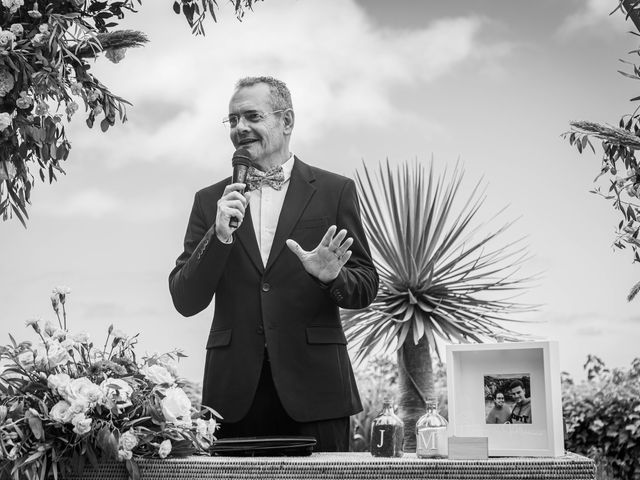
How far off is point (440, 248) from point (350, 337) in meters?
1.03

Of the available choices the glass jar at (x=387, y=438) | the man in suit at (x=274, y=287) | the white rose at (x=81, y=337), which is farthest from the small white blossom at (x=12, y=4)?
the glass jar at (x=387, y=438)

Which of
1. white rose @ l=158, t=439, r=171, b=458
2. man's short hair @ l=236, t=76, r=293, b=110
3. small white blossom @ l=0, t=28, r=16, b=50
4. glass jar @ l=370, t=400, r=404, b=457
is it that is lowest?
white rose @ l=158, t=439, r=171, b=458

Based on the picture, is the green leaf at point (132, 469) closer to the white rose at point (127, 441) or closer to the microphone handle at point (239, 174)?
the white rose at point (127, 441)

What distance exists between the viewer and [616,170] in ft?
12.3

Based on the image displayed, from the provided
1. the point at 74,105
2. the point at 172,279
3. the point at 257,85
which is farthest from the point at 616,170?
the point at 74,105

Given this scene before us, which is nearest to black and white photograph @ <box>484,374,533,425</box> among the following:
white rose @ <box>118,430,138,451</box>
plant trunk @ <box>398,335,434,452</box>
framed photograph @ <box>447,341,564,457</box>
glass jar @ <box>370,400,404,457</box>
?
framed photograph @ <box>447,341,564,457</box>

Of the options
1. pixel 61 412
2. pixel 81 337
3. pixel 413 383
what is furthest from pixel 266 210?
pixel 413 383

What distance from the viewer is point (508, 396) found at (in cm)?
211

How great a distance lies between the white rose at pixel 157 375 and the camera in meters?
2.25

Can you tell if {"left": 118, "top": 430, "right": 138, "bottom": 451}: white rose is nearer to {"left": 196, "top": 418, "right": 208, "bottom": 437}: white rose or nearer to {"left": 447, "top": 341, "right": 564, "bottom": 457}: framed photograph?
{"left": 196, "top": 418, "right": 208, "bottom": 437}: white rose

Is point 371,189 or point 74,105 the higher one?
point 371,189

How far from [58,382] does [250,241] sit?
86 centimetres

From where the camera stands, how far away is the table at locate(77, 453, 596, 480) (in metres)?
1.92

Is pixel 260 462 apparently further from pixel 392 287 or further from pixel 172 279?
pixel 392 287
